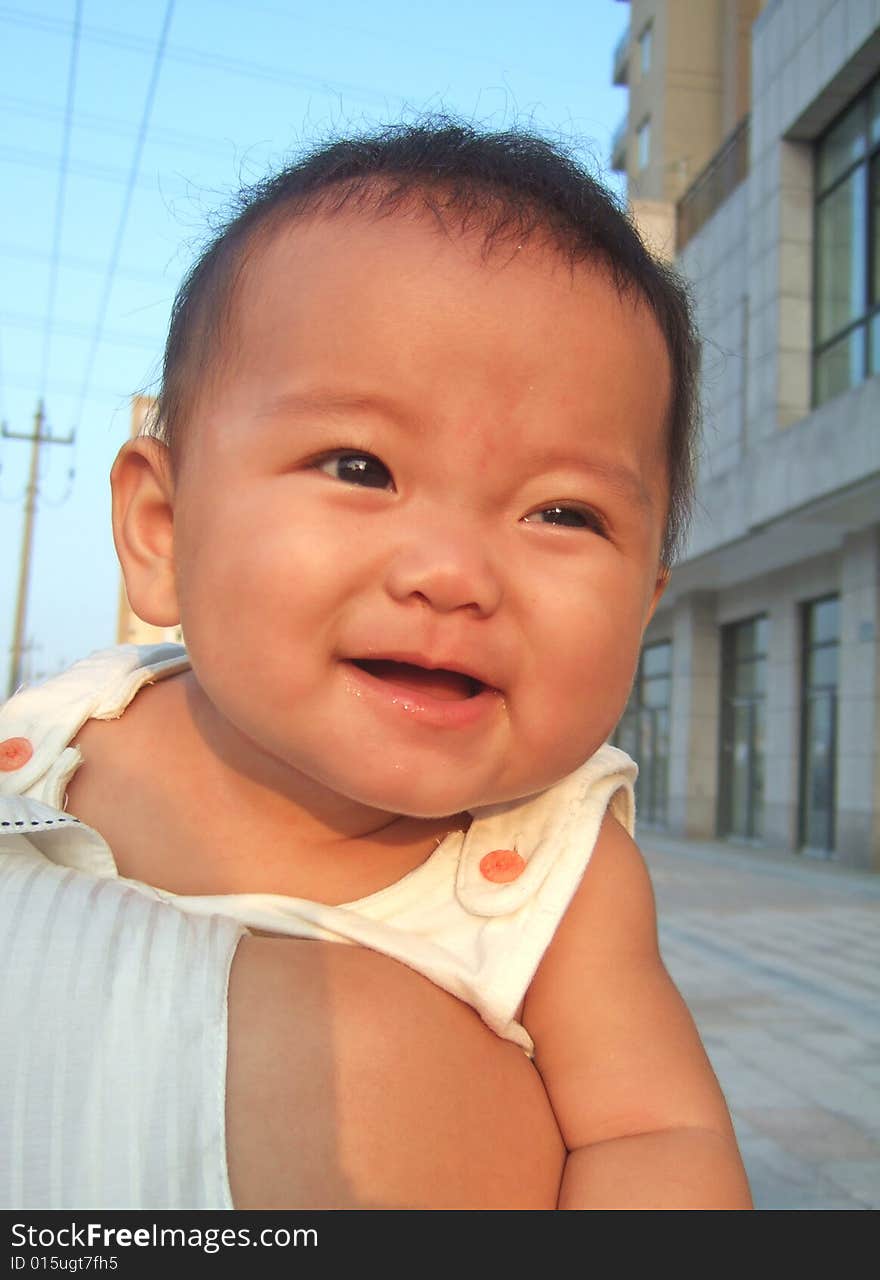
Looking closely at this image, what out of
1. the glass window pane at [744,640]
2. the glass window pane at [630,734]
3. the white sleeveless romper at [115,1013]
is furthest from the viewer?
the glass window pane at [630,734]

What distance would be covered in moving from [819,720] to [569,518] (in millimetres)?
13642

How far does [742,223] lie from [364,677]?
1572 cm

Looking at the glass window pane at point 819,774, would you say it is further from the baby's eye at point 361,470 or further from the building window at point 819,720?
the baby's eye at point 361,470

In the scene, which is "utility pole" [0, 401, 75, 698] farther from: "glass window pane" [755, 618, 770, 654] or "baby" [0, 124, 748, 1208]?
"baby" [0, 124, 748, 1208]

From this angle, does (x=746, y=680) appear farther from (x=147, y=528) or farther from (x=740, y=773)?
(x=147, y=528)

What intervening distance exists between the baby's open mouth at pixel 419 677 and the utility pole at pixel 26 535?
84.2ft

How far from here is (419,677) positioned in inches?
38.0

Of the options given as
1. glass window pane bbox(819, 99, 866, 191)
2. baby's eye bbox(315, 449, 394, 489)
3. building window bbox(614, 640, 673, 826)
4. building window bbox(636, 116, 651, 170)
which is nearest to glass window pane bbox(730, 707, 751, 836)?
building window bbox(614, 640, 673, 826)

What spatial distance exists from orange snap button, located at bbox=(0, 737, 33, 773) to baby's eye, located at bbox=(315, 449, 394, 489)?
1.51ft

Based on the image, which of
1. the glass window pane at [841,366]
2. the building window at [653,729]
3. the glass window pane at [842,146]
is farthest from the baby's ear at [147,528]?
the building window at [653,729]

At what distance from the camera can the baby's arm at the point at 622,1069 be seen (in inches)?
37.8

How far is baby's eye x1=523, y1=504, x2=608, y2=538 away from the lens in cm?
101

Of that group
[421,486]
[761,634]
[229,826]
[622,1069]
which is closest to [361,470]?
[421,486]
